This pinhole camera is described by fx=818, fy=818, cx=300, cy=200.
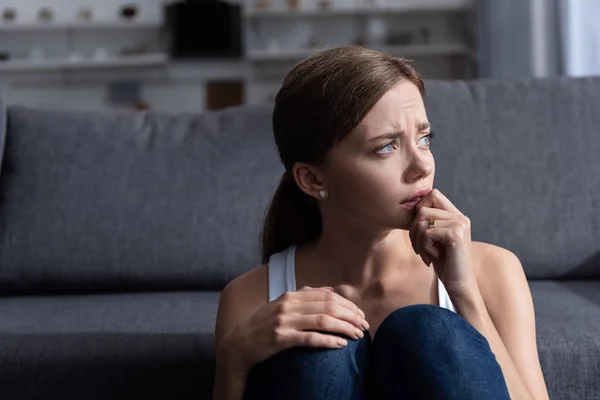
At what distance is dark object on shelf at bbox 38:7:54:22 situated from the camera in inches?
230

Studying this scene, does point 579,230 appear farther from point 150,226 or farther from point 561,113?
point 150,226

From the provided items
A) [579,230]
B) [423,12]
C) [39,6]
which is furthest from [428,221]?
[39,6]

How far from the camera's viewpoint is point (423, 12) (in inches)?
228

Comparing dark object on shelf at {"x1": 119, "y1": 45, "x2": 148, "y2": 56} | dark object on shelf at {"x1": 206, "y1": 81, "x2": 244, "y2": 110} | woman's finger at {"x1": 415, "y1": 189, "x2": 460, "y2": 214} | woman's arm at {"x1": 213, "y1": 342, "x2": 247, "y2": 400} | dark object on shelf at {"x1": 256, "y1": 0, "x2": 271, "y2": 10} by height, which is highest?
woman's finger at {"x1": 415, "y1": 189, "x2": 460, "y2": 214}

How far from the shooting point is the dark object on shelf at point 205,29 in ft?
18.7

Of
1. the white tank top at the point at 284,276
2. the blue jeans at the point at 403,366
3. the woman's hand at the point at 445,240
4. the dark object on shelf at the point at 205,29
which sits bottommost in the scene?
the dark object on shelf at the point at 205,29

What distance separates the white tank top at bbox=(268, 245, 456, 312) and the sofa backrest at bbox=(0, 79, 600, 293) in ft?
1.30

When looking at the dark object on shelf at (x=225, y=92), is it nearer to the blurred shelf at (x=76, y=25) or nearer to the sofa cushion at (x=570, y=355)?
the blurred shelf at (x=76, y=25)

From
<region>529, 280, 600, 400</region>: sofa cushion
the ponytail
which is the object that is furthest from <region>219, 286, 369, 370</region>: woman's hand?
<region>529, 280, 600, 400</region>: sofa cushion

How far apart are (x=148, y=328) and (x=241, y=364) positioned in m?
0.40

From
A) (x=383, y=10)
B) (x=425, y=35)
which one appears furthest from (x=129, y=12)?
(x=425, y=35)

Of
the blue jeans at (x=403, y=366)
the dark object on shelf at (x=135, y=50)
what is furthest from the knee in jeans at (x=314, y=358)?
the dark object on shelf at (x=135, y=50)

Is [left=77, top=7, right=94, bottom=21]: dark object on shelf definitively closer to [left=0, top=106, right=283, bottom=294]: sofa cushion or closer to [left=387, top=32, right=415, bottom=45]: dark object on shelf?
[left=387, top=32, right=415, bottom=45]: dark object on shelf

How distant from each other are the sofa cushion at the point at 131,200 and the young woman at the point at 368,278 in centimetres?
45
